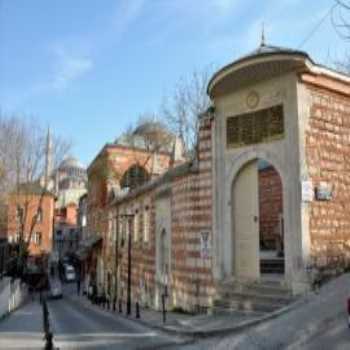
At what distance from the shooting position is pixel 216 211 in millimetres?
12141

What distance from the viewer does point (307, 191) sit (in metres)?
10.2

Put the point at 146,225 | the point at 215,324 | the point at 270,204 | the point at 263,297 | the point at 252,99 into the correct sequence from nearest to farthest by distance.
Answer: the point at 215,324 → the point at 263,297 → the point at 252,99 → the point at 270,204 → the point at 146,225

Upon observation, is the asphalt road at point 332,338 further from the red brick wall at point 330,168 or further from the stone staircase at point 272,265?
the stone staircase at point 272,265

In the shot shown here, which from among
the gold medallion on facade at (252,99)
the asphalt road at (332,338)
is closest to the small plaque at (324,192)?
the gold medallion on facade at (252,99)

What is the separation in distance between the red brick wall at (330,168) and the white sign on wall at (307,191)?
0.61 feet

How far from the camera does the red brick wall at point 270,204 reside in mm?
18422

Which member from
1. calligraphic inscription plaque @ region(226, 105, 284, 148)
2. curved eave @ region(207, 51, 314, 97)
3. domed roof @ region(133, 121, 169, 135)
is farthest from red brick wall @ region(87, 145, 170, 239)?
curved eave @ region(207, 51, 314, 97)

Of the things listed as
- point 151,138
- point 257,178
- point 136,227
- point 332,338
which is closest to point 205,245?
point 257,178

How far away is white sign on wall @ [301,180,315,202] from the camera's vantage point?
1014 cm

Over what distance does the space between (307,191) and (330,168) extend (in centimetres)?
110

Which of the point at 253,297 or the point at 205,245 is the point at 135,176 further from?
the point at 253,297

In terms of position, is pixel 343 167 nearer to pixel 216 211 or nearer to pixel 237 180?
pixel 237 180

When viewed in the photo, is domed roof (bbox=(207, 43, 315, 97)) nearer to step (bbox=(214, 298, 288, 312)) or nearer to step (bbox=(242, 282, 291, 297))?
step (bbox=(242, 282, 291, 297))

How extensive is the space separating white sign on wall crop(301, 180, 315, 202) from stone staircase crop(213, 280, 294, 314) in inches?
78.9
